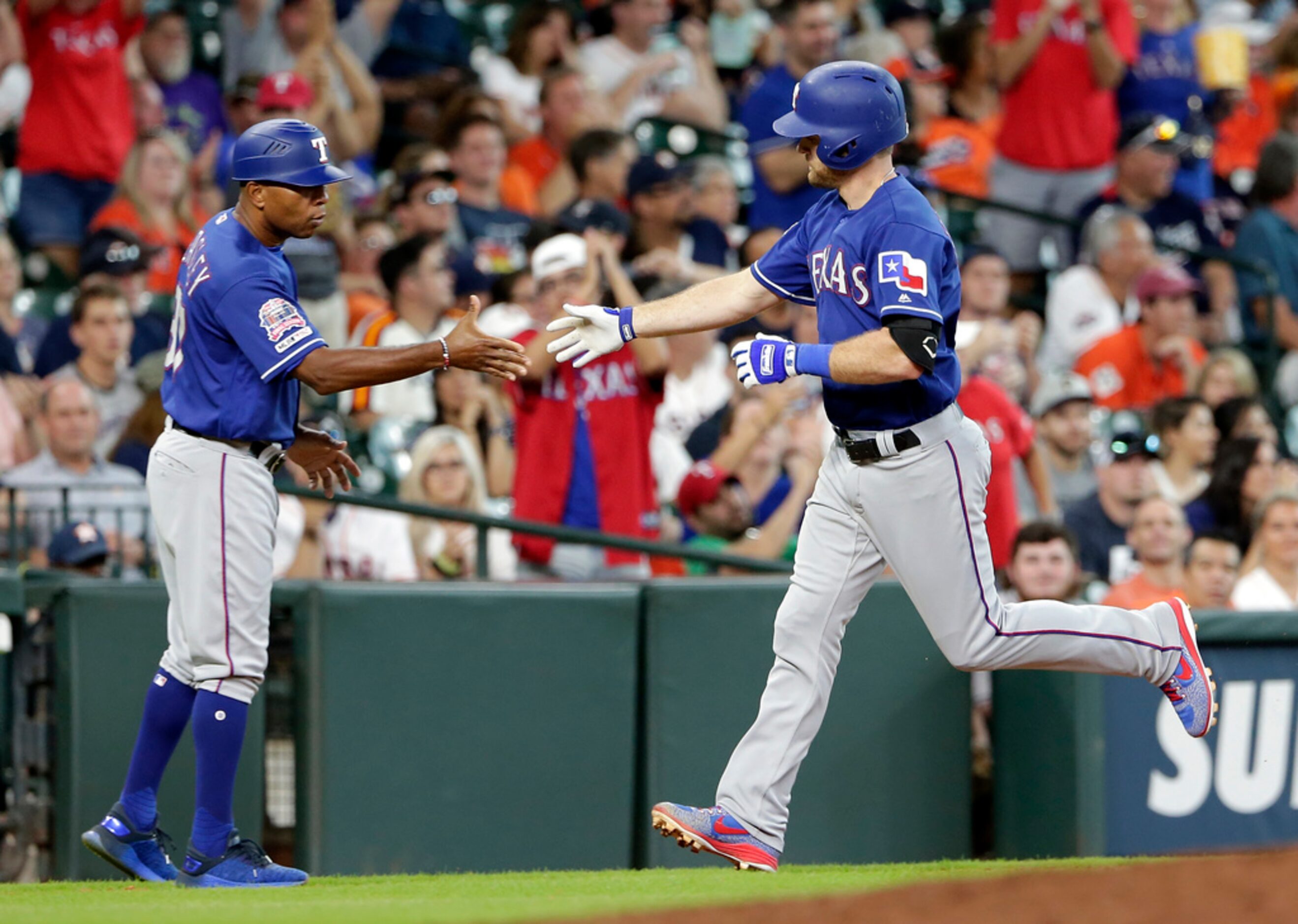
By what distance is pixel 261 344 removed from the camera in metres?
5.02

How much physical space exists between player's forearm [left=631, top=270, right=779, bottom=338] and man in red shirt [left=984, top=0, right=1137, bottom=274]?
6.53 m

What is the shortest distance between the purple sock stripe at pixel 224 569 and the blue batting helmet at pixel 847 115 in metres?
1.75

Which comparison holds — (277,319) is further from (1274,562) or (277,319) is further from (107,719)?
(1274,562)

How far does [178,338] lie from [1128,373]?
642 centimetres

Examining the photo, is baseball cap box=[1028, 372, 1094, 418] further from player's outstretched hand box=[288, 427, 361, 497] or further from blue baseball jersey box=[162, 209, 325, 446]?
blue baseball jersey box=[162, 209, 325, 446]

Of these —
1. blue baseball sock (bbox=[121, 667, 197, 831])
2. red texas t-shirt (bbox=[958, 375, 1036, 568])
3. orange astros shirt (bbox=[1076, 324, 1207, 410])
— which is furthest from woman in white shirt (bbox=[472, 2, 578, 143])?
blue baseball sock (bbox=[121, 667, 197, 831])

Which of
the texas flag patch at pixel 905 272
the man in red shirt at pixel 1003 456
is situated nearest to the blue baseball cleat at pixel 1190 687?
the texas flag patch at pixel 905 272

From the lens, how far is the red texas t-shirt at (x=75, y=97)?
9617mm

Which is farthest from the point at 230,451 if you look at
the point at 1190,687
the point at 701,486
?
the point at 701,486

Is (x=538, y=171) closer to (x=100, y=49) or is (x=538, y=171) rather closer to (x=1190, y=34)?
(x=100, y=49)

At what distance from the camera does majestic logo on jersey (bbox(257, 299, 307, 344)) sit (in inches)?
198

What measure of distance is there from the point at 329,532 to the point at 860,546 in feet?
10.7

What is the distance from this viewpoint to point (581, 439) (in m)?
7.36

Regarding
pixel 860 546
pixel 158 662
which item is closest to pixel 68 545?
pixel 158 662
